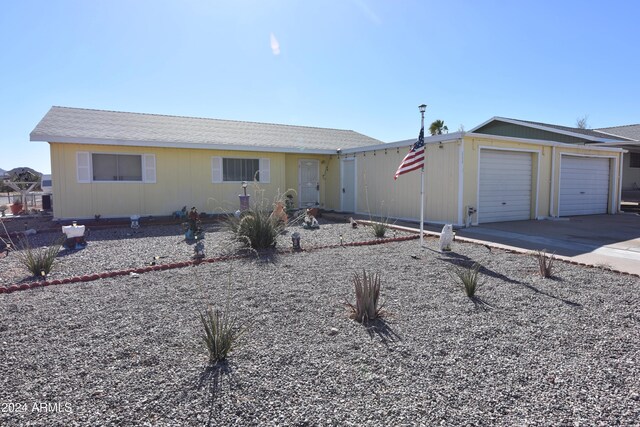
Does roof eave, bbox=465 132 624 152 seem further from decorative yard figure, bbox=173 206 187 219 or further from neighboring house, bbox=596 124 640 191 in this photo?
decorative yard figure, bbox=173 206 187 219

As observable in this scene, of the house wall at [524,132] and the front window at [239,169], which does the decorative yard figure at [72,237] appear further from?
the house wall at [524,132]

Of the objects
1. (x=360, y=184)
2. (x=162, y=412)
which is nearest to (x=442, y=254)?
(x=162, y=412)

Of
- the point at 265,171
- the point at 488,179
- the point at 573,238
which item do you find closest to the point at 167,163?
the point at 265,171

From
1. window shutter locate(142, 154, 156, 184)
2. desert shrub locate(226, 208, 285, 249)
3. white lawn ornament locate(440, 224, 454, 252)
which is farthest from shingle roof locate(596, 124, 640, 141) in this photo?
window shutter locate(142, 154, 156, 184)

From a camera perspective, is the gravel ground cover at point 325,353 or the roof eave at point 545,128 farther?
the roof eave at point 545,128

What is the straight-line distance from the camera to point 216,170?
532 inches

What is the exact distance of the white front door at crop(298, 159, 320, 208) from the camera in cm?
1577

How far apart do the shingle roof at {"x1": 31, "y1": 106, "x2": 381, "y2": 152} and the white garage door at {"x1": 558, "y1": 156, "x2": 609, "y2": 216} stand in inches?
327

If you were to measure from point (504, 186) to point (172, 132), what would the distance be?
10.9 meters

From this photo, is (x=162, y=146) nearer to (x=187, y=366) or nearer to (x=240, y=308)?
(x=240, y=308)

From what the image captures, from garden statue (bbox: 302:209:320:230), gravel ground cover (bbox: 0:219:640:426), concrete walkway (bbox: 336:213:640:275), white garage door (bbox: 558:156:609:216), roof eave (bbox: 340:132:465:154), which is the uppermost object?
roof eave (bbox: 340:132:465:154)

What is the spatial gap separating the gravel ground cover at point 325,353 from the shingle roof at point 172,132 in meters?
7.20

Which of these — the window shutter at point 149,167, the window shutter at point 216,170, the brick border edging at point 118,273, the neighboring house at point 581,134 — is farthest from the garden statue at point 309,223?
the neighboring house at point 581,134

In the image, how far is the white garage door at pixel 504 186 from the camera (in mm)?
10820
